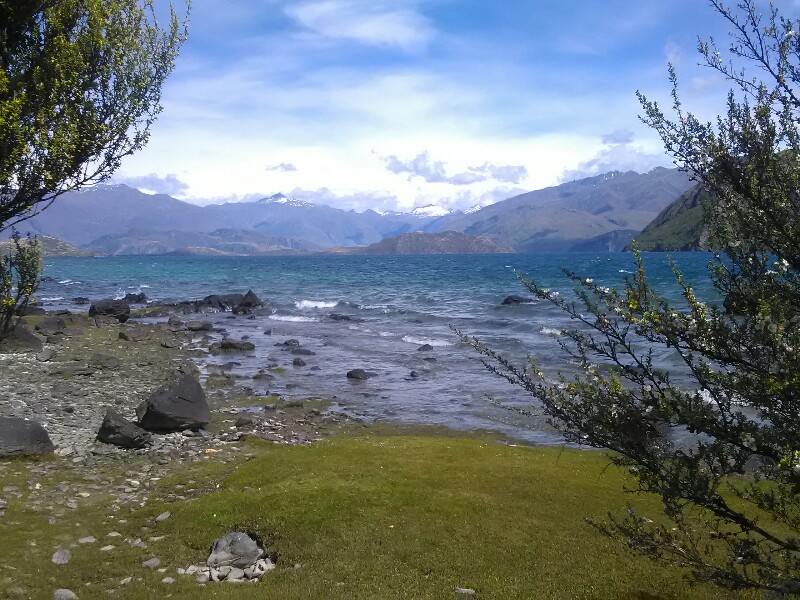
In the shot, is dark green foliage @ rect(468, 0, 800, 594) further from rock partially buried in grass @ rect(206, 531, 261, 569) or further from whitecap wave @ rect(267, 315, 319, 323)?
whitecap wave @ rect(267, 315, 319, 323)

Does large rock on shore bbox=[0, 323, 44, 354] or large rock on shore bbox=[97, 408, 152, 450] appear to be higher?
large rock on shore bbox=[0, 323, 44, 354]

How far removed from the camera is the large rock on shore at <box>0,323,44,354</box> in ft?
131

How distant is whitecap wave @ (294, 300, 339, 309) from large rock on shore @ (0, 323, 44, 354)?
54.2 meters

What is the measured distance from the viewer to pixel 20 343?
40.7 m

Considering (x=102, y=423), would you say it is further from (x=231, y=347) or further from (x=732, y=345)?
(x=231, y=347)

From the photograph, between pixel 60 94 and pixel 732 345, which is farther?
pixel 60 94

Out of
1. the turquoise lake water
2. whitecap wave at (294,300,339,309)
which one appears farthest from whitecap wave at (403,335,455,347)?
whitecap wave at (294,300,339,309)

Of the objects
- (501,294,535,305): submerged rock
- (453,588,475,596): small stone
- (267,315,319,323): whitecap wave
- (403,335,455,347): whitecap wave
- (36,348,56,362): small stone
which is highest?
(501,294,535,305): submerged rock

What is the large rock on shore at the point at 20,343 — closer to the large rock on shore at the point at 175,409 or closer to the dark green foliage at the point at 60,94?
the large rock on shore at the point at 175,409

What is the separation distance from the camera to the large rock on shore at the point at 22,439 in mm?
20016

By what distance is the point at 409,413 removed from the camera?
33.8 m

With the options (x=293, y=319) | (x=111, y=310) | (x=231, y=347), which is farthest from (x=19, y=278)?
(x=293, y=319)

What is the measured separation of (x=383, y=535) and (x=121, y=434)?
45.2 ft

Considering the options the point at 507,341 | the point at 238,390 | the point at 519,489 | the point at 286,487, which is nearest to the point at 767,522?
the point at 519,489
